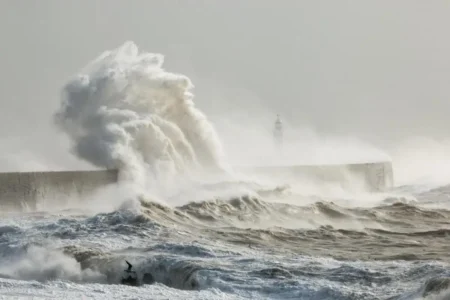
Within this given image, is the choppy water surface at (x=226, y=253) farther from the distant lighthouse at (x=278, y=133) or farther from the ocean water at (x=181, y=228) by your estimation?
the distant lighthouse at (x=278, y=133)

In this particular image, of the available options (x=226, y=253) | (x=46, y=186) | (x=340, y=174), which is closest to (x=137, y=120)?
(x=46, y=186)

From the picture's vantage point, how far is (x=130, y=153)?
1636cm

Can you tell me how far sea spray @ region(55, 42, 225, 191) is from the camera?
1667 centimetres

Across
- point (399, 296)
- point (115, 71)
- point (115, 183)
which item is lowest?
point (399, 296)

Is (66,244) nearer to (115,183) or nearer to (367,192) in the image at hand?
(115,183)

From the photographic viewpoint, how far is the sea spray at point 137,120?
54.7ft

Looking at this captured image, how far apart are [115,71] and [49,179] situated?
4.75 metres

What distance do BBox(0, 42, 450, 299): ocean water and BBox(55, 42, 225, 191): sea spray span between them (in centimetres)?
3

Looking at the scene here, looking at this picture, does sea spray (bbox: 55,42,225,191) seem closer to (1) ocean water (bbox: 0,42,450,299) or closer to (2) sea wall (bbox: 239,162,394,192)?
(1) ocean water (bbox: 0,42,450,299)

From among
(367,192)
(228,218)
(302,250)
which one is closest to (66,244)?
(302,250)

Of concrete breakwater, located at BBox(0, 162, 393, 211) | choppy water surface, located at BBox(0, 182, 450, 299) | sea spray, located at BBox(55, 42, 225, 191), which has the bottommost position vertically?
choppy water surface, located at BBox(0, 182, 450, 299)

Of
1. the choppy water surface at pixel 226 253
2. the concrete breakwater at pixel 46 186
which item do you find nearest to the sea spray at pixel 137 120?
the concrete breakwater at pixel 46 186

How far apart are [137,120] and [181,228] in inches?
282

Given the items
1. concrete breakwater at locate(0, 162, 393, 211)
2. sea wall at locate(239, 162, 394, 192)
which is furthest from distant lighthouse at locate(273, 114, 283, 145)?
concrete breakwater at locate(0, 162, 393, 211)
